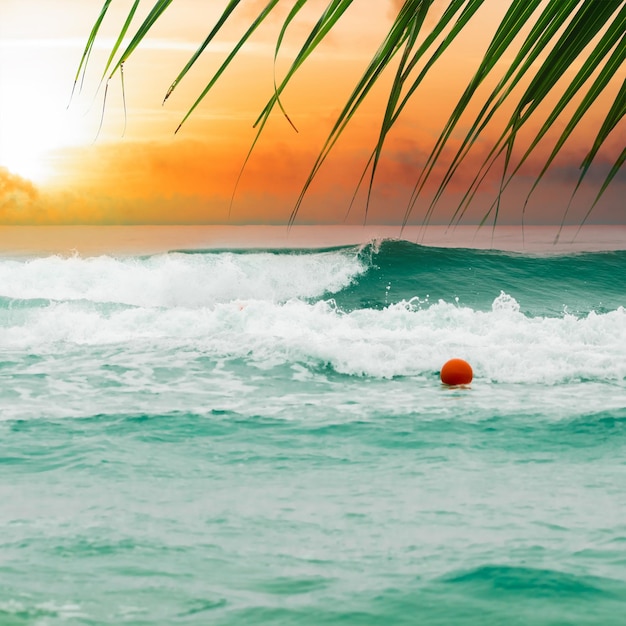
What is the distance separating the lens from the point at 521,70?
0.49m

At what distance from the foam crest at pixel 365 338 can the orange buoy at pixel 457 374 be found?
1.55 feet

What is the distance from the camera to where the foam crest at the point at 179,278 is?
21.0 meters

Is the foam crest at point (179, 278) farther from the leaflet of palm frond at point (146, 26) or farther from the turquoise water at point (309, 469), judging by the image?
the leaflet of palm frond at point (146, 26)

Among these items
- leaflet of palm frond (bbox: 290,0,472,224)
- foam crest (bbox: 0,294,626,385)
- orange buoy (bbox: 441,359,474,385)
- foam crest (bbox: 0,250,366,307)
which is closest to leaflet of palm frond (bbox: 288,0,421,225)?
leaflet of palm frond (bbox: 290,0,472,224)

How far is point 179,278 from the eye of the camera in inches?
861

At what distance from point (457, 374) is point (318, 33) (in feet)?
32.2

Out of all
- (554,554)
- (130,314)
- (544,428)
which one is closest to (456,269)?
(130,314)

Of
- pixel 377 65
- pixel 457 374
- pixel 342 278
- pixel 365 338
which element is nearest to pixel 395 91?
pixel 377 65

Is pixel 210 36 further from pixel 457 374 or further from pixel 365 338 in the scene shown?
pixel 365 338

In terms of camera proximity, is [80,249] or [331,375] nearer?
[331,375]

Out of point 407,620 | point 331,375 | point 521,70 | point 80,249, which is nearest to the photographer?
point 521,70

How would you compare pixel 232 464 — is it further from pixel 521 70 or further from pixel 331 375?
pixel 521 70

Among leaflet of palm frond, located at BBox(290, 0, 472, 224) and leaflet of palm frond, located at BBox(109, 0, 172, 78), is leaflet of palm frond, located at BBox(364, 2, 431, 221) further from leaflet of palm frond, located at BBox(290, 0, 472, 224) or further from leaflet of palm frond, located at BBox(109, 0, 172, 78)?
leaflet of palm frond, located at BBox(109, 0, 172, 78)

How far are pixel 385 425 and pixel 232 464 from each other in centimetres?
174
